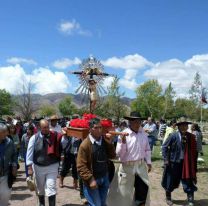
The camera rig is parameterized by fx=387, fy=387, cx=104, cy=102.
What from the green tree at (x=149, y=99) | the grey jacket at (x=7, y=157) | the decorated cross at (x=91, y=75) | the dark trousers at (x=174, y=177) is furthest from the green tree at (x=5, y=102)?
the grey jacket at (x=7, y=157)

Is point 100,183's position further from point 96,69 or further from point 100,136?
point 96,69

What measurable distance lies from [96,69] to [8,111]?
84178 millimetres

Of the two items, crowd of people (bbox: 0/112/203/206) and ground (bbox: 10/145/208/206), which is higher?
crowd of people (bbox: 0/112/203/206)

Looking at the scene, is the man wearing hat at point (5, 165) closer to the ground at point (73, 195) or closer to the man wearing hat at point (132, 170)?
the man wearing hat at point (132, 170)

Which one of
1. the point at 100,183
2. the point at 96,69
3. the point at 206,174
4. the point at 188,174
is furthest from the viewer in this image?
the point at 206,174

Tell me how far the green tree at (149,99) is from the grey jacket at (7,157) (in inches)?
2750

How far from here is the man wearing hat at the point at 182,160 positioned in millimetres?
8578

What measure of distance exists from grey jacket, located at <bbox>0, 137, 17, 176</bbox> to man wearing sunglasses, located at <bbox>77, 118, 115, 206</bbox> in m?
1.27

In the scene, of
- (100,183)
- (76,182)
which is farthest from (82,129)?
(76,182)

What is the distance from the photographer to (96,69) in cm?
1195

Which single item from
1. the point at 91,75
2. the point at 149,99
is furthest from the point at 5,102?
the point at 91,75

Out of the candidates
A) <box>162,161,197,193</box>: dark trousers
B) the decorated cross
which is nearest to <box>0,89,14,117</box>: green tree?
the decorated cross

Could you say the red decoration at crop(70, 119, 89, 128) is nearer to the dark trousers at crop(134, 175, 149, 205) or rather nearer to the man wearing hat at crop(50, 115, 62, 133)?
the dark trousers at crop(134, 175, 149, 205)

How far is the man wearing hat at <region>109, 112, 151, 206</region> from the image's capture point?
6.87 m
